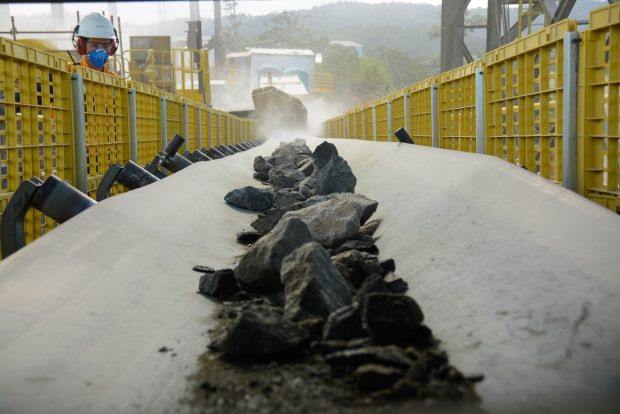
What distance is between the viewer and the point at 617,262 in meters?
3.56

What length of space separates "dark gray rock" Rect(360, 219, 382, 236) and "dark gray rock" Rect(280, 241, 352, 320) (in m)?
2.39

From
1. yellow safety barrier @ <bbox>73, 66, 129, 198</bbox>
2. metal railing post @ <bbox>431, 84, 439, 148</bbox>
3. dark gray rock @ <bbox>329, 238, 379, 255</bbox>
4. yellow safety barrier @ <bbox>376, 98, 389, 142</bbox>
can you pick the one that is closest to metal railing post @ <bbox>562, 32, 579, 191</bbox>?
dark gray rock @ <bbox>329, 238, 379, 255</bbox>

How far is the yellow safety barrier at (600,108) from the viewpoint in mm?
5215

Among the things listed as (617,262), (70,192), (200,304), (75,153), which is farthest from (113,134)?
(617,262)

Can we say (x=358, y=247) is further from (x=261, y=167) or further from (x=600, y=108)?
(x=261, y=167)

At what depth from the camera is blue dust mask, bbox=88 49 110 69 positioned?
13.7 m

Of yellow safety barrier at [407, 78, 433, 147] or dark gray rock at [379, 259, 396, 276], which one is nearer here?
dark gray rock at [379, 259, 396, 276]

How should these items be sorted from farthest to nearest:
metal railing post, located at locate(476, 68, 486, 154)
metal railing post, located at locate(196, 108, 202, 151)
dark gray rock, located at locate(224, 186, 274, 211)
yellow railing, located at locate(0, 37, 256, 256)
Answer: metal railing post, located at locate(196, 108, 202, 151) < dark gray rock, located at locate(224, 186, 274, 211) < metal railing post, located at locate(476, 68, 486, 154) < yellow railing, located at locate(0, 37, 256, 256)

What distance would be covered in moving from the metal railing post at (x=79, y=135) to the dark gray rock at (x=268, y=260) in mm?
3474

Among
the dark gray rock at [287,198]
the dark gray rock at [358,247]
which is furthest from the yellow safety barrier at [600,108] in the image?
the dark gray rock at [287,198]

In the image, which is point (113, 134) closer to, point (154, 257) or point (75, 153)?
point (75, 153)

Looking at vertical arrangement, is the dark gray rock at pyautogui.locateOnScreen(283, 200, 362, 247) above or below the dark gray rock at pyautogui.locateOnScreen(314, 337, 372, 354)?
above

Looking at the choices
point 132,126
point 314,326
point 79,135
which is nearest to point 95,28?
point 132,126

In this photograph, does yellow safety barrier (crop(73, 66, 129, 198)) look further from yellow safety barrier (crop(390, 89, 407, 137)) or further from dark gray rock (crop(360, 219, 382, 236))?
yellow safety barrier (crop(390, 89, 407, 137))
